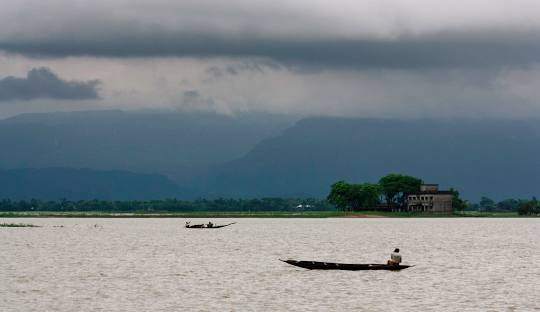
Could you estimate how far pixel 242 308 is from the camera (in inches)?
2790

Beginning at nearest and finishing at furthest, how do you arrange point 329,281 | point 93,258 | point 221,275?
point 329,281
point 221,275
point 93,258

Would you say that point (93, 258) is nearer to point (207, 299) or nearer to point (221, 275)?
point (221, 275)

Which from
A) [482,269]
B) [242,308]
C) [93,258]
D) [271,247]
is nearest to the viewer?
[242,308]

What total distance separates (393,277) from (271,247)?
5491 cm

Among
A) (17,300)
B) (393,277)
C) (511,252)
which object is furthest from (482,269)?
(17,300)

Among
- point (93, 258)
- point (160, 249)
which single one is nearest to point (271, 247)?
point (160, 249)

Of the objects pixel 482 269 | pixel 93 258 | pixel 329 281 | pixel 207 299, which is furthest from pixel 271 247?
pixel 207 299

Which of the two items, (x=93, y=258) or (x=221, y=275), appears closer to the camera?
(x=221, y=275)

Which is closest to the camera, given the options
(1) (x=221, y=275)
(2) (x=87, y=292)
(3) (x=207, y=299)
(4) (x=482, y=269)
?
(3) (x=207, y=299)

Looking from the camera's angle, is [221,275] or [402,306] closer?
[402,306]

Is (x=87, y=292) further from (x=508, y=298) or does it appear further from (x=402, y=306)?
(x=508, y=298)

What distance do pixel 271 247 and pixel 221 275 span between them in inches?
1952

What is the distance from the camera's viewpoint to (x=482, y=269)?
10256cm

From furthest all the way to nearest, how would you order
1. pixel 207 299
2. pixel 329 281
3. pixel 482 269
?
1. pixel 482 269
2. pixel 329 281
3. pixel 207 299
